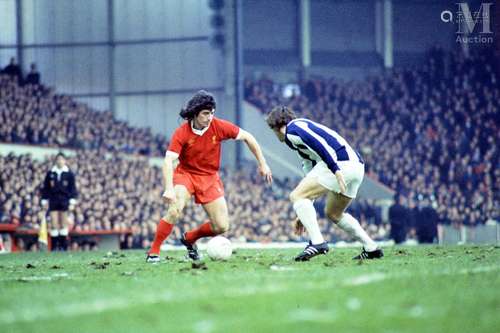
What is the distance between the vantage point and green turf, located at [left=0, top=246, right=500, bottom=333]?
673 cm

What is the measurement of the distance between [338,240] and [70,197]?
11.4 metres

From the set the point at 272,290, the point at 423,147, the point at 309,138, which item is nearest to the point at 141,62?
the point at 423,147

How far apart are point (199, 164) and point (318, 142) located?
2057 millimetres

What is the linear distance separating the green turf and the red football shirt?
2.48 m

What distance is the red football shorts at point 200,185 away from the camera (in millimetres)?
13867

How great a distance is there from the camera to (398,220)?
103 ft

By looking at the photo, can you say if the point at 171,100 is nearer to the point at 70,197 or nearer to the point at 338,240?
the point at 338,240

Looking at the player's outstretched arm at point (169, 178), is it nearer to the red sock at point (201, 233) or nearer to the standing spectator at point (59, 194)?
the red sock at point (201, 233)

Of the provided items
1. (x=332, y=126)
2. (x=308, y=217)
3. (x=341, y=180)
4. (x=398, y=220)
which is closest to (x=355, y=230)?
(x=308, y=217)

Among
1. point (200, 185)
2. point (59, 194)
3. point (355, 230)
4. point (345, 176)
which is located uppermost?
point (345, 176)

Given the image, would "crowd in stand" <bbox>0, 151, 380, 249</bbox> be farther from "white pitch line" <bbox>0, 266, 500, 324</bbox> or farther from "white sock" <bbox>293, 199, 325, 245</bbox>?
"white pitch line" <bbox>0, 266, 500, 324</bbox>

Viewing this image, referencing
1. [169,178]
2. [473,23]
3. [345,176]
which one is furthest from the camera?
[473,23]

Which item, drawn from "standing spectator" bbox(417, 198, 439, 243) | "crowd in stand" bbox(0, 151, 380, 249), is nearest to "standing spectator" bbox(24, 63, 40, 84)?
"crowd in stand" bbox(0, 151, 380, 249)

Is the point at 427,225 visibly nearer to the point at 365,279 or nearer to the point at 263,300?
the point at 365,279
